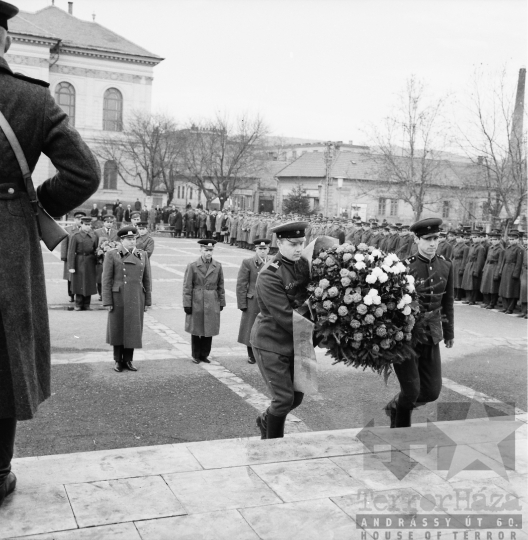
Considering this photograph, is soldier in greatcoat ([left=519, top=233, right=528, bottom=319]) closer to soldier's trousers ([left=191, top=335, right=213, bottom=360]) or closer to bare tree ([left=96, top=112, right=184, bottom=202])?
soldier's trousers ([left=191, top=335, right=213, bottom=360])

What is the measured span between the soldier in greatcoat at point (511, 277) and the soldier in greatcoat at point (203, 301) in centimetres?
851

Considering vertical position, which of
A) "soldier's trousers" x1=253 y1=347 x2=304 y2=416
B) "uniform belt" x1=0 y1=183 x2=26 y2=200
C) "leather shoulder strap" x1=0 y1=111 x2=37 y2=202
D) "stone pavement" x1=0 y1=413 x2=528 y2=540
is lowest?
"stone pavement" x1=0 y1=413 x2=528 y2=540

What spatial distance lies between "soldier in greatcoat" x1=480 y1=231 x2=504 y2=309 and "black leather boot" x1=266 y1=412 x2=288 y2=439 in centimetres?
1226

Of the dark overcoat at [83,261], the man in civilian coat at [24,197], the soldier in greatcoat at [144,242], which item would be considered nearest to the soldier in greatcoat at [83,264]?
the dark overcoat at [83,261]

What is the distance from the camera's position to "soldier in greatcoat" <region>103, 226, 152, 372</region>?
8.90 metres

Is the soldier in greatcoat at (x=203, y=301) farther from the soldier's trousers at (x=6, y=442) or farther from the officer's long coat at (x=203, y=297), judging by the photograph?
the soldier's trousers at (x=6, y=442)

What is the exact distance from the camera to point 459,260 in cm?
1797

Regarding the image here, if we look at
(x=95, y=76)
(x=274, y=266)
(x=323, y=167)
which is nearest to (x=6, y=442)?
(x=274, y=266)

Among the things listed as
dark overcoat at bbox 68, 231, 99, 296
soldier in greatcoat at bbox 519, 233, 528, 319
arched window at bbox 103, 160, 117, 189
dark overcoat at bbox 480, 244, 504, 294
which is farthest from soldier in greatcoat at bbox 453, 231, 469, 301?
arched window at bbox 103, 160, 117, 189

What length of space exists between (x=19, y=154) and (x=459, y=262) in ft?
53.5

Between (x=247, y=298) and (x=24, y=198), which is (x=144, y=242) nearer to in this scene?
(x=247, y=298)

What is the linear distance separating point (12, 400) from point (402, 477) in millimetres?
2360

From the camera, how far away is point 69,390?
7.82 metres

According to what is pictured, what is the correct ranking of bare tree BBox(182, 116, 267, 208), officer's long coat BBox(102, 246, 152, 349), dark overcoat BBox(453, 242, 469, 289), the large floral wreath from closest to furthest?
1. the large floral wreath
2. officer's long coat BBox(102, 246, 152, 349)
3. dark overcoat BBox(453, 242, 469, 289)
4. bare tree BBox(182, 116, 267, 208)
